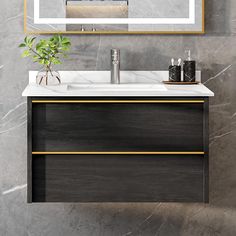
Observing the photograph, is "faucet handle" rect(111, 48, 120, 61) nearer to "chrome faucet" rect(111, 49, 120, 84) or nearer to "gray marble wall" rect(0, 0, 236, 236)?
"chrome faucet" rect(111, 49, 120, 84)

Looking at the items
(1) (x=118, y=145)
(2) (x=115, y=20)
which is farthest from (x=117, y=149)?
(2) (x=115, y=20)

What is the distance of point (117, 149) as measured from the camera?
234 centimetres

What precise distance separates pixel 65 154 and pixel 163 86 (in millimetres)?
662

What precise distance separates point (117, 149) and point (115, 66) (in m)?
0.57

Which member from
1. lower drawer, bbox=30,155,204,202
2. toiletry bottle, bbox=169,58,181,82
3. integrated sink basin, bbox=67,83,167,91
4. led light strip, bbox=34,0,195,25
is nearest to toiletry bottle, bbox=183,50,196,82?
toiletry bottle, bbox=169,58,181,82

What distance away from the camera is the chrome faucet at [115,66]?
270 cm

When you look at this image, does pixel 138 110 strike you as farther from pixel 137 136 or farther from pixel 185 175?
pixel 185 175

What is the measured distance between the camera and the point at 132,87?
269cm

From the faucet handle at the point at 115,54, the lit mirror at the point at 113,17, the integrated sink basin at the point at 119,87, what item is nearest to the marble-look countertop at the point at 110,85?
the integrated sink basin at the point at 119,87

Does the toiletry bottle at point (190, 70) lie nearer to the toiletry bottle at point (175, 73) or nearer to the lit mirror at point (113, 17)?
the toiletry bottle at point (175, 73)

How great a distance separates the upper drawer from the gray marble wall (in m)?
0.53

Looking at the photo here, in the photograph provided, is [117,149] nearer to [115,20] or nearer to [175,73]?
[175,73]

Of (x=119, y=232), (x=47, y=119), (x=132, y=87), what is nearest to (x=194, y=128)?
(x=132, y=87)

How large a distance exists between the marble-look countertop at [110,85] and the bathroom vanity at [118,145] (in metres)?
0.01
